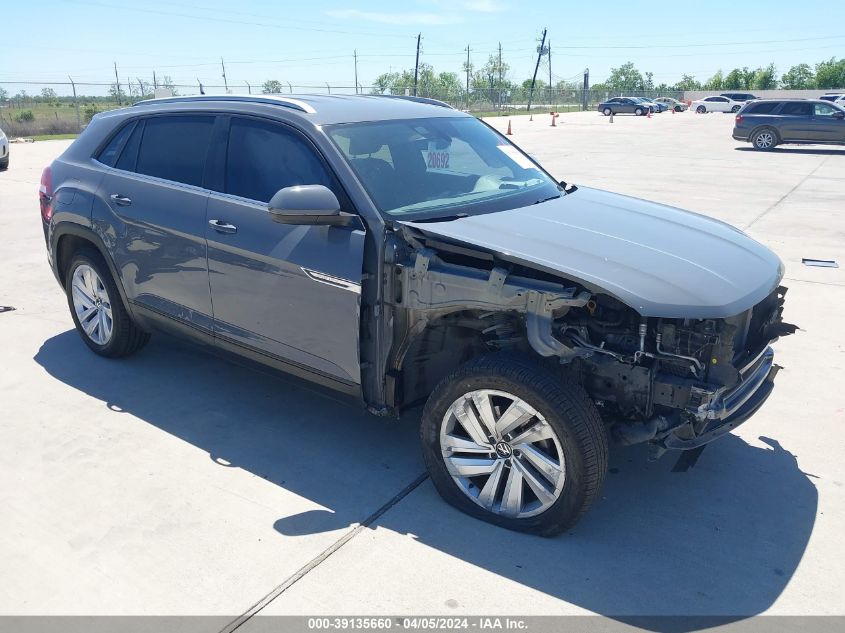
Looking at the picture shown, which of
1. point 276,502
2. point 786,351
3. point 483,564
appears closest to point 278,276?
point 276,502

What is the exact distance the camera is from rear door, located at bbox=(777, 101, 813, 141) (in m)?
22.7

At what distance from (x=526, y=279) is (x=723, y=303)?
2.64ft

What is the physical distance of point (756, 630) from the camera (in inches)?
107

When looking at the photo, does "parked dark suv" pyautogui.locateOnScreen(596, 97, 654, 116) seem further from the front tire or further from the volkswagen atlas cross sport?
the front tire

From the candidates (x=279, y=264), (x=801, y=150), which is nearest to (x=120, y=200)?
(x=279, y=264)

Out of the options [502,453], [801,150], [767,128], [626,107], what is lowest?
[626,107]

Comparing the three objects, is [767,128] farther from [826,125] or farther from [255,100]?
[255,100]

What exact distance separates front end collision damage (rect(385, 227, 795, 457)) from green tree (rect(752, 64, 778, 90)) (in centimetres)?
9525

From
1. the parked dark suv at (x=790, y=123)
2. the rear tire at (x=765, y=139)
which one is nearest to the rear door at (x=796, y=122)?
the parked dark suv at (x=790, y=123)

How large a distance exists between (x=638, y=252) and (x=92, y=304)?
12.9ft

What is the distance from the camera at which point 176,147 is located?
4.57 metres

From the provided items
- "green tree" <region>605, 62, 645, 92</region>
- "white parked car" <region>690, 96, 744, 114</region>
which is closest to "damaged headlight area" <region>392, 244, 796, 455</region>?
"white parked car" <region>690, 96, 744, 114</region>

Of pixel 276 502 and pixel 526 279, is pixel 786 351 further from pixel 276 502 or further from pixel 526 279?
pixel 276 502

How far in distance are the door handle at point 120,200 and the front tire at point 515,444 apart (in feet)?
8.43
